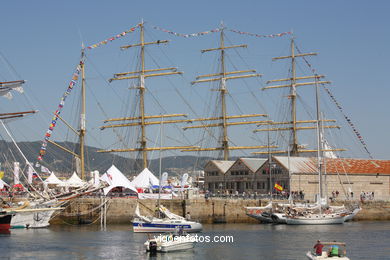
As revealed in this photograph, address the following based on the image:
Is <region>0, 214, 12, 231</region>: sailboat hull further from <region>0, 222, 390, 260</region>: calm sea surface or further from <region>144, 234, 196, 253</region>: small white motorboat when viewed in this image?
<region>144, 234, 196, 253</region>: small white motorboat

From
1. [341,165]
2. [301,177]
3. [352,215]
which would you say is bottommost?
[352,215]

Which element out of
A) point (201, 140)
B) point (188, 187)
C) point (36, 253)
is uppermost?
point (201, 140)

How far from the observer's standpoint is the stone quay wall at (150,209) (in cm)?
7875

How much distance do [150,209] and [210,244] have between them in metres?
22.5

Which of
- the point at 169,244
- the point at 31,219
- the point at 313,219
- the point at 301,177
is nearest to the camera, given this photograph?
the point at 169,244

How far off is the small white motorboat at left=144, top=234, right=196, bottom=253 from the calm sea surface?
49cm

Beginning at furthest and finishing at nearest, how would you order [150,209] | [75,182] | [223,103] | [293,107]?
[293,107] → [223,103] → [75,182] → [150,209]

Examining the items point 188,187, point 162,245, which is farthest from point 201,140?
point 162,245

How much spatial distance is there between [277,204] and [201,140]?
28.0m

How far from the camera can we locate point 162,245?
52.1 metres

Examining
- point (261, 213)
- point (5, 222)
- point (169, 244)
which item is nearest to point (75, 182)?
point (5, 222)

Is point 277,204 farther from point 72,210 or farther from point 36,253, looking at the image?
point 36,253

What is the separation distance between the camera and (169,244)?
52438 mm

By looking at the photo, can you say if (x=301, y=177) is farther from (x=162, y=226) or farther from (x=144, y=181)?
(x=162, y=226)
